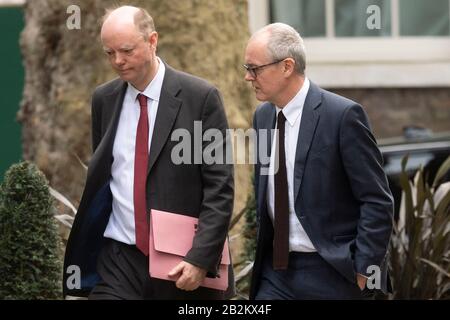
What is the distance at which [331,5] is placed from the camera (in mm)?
15852

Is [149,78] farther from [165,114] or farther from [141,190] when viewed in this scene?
[141,190]

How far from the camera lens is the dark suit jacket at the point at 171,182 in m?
6.37

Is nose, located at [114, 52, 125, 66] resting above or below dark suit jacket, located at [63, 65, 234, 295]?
above

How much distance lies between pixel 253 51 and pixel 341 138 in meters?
0.56

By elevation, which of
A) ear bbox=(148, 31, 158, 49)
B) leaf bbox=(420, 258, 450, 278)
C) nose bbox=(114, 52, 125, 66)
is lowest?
leaf bbox=(420, 258, 450, 278)

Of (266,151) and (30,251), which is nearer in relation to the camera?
(266,151)

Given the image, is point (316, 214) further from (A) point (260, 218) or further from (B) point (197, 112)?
(B) point (197, 112)

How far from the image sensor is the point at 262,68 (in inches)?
249

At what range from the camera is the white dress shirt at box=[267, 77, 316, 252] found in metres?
6.30

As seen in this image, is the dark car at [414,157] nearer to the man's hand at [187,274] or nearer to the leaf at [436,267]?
the leaf at [436,267]

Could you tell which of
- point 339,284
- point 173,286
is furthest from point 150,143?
point 339,284

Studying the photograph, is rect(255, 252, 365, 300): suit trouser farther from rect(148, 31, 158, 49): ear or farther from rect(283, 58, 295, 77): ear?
rect(148, 31, 158, 49): ear

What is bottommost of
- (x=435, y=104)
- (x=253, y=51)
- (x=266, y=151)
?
(x=435, y=104)

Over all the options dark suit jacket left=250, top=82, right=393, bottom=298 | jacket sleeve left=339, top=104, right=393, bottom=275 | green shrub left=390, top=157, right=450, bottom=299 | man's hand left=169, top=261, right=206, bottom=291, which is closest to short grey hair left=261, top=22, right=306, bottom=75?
dark suit jacket left=250, top=82, right=393, bottom=298
